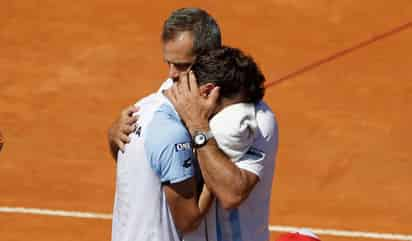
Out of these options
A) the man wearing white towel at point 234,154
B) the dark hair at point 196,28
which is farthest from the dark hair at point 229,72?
the dark hair at point 196,28

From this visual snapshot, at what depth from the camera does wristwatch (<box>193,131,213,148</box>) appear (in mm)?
5250

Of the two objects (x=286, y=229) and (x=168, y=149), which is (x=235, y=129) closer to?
(x=168, y=149)

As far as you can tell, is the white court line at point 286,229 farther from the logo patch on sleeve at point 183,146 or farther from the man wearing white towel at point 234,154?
the logo patch on sleeve at point 183,146

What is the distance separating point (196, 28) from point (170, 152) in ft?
2.35

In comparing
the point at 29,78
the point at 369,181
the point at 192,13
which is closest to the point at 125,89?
the point at 29,78

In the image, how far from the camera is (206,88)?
531 cm

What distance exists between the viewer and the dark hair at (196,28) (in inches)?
218

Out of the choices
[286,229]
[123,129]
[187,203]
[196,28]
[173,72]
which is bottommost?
[286,229]

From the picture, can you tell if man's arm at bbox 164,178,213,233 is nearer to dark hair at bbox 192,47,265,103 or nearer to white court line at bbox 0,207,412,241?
dark hair at bbox 192,47,265,103

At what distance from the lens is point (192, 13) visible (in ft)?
18.4

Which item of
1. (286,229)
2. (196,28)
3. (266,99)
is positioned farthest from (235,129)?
(266,99)

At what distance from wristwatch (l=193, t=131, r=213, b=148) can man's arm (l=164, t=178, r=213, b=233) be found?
7.3 inches

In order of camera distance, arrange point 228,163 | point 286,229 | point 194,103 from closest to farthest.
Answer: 1. point 228,163
2. point 194,103
3. point 286,229

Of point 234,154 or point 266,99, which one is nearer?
point 234,154
